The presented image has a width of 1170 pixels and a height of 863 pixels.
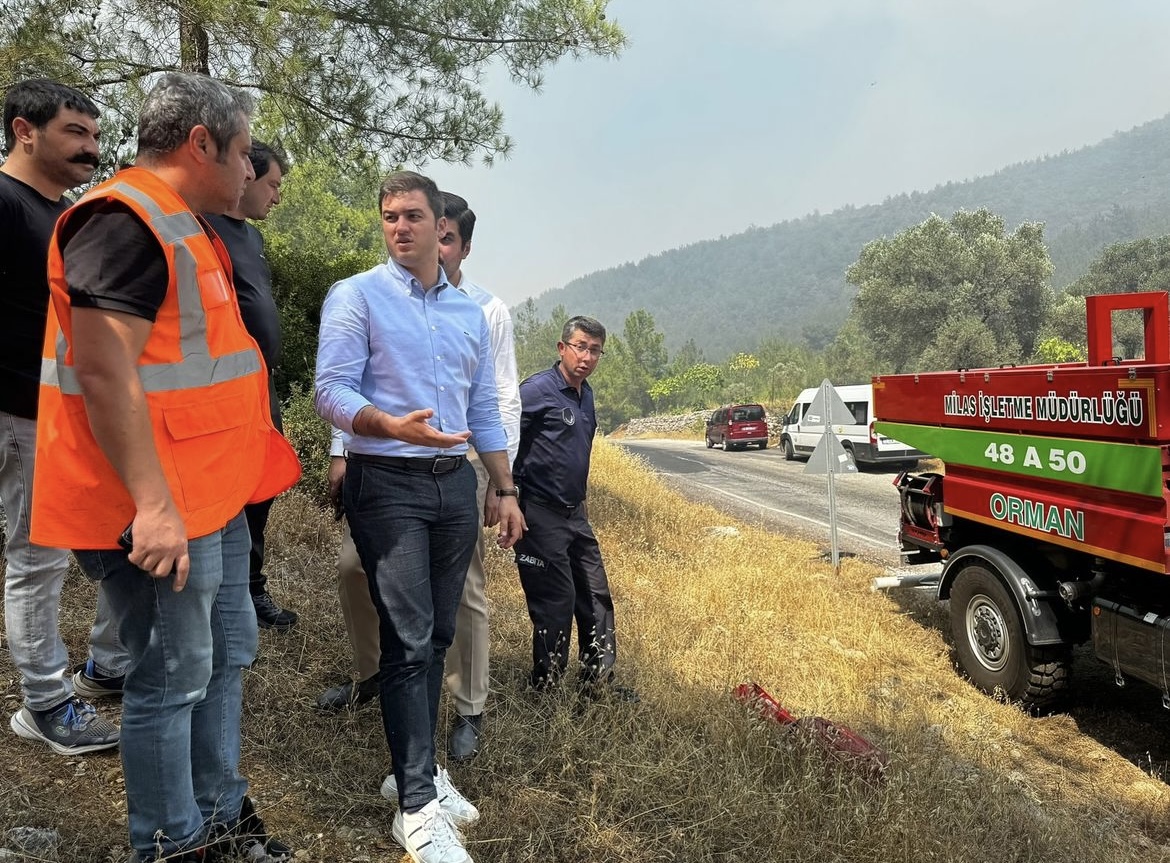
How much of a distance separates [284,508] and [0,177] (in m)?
Result: 3.61

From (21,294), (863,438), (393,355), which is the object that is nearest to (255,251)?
(21,294)

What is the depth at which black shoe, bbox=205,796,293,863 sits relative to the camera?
2.06 m

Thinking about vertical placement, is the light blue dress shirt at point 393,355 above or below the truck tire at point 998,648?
above

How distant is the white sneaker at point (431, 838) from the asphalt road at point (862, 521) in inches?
146

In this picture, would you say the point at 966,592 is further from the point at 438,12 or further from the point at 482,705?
the point at 438,12

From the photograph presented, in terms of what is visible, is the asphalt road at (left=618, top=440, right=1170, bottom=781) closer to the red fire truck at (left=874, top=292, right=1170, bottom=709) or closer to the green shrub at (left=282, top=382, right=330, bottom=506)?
the red fire truck at (left=874, top=292, right=1170, bottom=709)

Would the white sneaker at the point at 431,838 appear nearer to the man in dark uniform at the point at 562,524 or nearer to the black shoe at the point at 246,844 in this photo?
the black shoe at the point at 246,844

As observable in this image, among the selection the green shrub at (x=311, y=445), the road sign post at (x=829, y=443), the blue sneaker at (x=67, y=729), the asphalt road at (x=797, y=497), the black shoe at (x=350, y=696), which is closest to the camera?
the blue sneaker at (x=67, y=729)

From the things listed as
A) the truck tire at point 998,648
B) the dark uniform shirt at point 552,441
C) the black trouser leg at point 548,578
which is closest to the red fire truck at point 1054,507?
the truck tire at point 998,648

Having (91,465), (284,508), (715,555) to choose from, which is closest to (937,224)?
(715,555)

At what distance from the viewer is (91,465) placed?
1750 millimetres

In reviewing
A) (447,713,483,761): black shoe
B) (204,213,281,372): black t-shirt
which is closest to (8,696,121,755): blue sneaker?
(447,713,483,761): black shoe

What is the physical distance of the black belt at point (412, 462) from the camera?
2.39 meters

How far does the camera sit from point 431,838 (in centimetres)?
226
